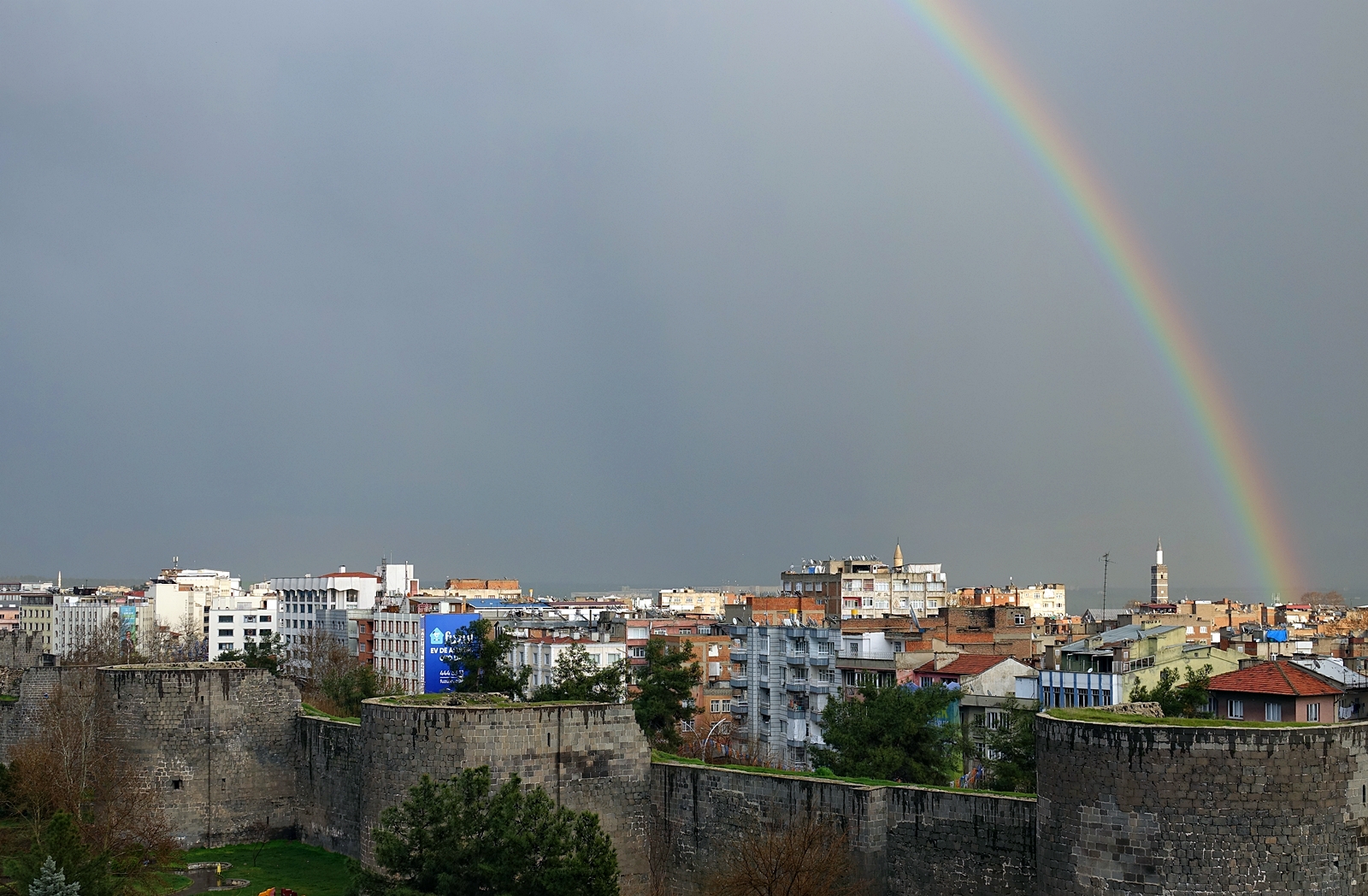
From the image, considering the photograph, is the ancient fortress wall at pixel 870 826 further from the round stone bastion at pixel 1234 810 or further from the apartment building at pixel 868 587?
the apartment building at pixel 868 587

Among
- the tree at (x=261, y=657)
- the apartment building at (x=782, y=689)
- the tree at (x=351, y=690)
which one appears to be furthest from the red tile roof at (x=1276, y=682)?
the tree at (x=261, y=657)

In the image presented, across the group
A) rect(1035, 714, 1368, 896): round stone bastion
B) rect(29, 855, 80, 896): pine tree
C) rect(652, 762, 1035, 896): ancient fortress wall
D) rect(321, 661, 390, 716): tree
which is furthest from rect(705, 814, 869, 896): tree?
rect(321, 661, 390, 716): tree

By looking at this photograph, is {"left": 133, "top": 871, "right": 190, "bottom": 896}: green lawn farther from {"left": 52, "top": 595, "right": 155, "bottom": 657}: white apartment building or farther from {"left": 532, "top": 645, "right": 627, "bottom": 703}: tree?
{"left": 52, "top": 595, "right": 155, "bottom": 657}: white apartment building

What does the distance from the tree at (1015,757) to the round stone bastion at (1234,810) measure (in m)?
14.3

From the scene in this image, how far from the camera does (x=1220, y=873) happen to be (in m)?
18.6

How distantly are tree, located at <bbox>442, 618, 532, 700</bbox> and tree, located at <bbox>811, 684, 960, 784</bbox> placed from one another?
26.7 meters

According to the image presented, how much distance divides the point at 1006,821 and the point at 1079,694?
3782 cm

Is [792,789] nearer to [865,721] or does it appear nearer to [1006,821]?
[1006,821]

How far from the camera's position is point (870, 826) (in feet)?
80.9

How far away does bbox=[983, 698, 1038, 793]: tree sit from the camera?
37.2 metres

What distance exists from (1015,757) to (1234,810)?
74.9ft

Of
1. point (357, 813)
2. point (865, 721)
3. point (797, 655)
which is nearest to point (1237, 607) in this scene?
point (797, 655)

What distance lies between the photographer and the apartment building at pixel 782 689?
72.2m

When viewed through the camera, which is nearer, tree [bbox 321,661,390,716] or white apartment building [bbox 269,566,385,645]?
tree [bbox 321,661,390,716]
